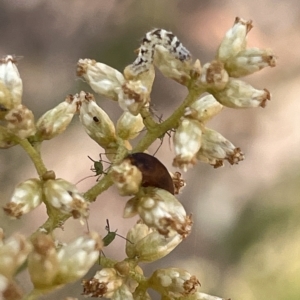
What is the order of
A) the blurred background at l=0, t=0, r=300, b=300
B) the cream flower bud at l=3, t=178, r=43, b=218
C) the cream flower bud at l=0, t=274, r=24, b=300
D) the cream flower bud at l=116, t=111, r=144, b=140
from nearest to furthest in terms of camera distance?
the cream flower bud at l=0, t=274, r=24, b=300
the cream flower bud at l=3, t=178, r=43, b=218
the cream flower bud at l=116, t=111, r=144, b=140
the blurred background at l=0, t=0, r=300, b=300

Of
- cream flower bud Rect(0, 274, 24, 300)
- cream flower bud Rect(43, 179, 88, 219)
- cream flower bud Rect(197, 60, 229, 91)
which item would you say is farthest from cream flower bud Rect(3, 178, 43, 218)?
cream flower bud Rect(197, 60, 229, 91)

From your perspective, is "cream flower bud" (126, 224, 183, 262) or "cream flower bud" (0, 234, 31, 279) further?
"cream flower bud" (126, 224, 183, 262)

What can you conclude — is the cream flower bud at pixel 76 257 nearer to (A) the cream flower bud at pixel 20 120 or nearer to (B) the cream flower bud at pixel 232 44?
(A) the cream flower bud at pixel 20 120

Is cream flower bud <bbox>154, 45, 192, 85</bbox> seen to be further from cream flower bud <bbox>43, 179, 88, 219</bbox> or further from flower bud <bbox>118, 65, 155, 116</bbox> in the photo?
cream flower bud <bbox>43, 179, 88, 219</bbox>

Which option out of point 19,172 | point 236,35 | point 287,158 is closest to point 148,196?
point 236,35

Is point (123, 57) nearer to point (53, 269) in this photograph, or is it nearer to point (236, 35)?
point (236, 35)

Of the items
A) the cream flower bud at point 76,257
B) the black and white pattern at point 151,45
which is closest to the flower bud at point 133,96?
the black and white pattern at point 151,45

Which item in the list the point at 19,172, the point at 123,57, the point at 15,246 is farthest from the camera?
the point at 123,57
